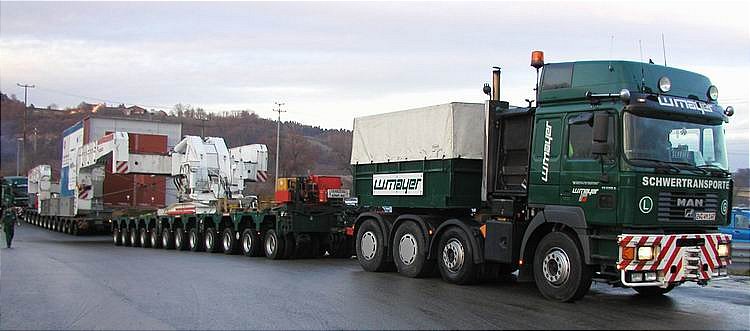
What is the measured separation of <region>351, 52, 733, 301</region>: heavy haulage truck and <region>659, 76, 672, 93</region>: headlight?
2 centimetres

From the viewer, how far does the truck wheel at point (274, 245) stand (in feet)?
61.3

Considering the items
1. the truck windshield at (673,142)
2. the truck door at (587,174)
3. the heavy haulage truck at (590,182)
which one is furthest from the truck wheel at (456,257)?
the truck windshield at (673,142)

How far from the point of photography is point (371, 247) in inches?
576

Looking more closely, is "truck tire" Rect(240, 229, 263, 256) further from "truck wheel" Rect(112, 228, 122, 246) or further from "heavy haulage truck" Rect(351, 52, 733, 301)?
"truck wheel" Rect(112, 228, 122, 246)

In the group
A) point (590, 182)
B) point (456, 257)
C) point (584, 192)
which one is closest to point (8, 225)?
point (456, 257)

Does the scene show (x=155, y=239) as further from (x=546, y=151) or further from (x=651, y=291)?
(x=651, y=291)

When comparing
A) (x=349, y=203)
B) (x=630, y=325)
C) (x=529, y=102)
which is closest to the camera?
(x=630, y=325)

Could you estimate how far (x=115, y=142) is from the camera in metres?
27.0

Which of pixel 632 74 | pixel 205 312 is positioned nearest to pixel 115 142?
pixel 205 312

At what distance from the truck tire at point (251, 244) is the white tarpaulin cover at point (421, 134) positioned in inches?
216

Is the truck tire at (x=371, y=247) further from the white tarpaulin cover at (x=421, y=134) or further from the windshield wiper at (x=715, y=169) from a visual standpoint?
the windshield wiper at (x=715, y=169)

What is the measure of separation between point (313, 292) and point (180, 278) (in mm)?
3664

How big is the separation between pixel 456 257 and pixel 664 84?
4.43 m

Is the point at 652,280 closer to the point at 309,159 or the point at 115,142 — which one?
the point at 115,142
